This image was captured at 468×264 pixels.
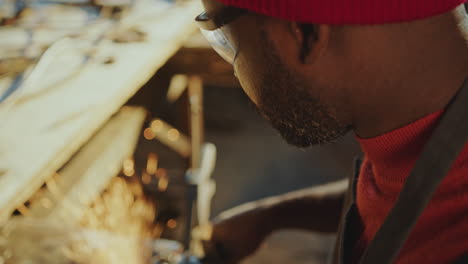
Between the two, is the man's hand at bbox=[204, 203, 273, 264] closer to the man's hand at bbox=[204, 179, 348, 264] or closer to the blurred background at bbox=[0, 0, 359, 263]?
the man's hand at bbox=[204, 179, 348, 264]

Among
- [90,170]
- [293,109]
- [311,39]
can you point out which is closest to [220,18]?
[311,39]

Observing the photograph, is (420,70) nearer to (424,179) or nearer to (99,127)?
(424,179)

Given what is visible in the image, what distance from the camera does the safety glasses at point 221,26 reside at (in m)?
1.18

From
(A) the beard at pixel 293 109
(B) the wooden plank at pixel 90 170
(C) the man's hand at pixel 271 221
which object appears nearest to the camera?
(A) the beard at pixel 293 109

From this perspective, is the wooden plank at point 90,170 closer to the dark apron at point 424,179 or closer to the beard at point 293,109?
the beard at point 293,109

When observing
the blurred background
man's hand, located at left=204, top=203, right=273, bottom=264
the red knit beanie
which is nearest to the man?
the red knit beanie

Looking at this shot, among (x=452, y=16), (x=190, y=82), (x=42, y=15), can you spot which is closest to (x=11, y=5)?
(x=42, y=15)

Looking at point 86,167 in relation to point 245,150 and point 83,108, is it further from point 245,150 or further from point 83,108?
point 245,150

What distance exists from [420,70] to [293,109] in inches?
14.4

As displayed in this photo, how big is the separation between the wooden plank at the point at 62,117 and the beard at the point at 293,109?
1.80 feet

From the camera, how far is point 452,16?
3.73 ft

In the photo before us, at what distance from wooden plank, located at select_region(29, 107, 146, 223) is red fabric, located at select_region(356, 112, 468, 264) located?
1585mm

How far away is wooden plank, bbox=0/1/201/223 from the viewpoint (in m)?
1.21

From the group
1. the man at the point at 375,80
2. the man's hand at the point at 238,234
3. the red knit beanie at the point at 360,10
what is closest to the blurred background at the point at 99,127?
the man's hand at the point at 238,234
